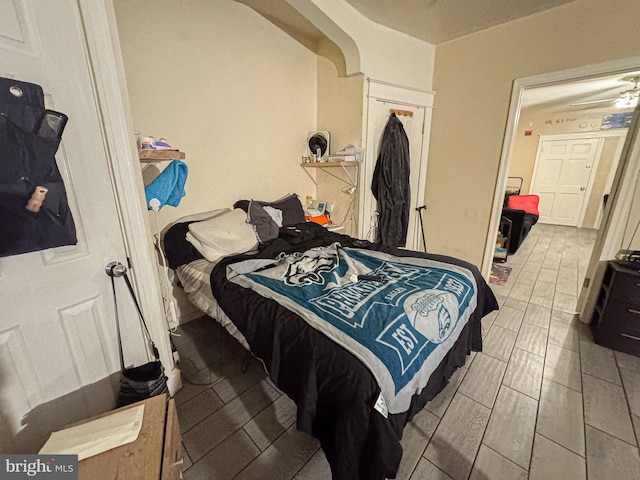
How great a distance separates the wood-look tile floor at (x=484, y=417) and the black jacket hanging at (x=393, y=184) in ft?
4.35

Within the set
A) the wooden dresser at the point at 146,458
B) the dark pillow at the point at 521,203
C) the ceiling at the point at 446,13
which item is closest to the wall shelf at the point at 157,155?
the wooden dresser at the point at 146,458

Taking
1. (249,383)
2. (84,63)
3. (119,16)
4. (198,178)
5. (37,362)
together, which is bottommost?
(249,383)

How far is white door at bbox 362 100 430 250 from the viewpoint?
2.82 m

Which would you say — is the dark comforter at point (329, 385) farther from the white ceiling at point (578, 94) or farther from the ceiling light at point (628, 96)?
the ceiling light at point (628, 96)

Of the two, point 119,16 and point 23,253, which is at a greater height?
point 119,16

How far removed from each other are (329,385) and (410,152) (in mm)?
2827

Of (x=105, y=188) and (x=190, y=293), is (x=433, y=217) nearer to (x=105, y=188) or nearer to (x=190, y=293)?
(x=190, y=293)

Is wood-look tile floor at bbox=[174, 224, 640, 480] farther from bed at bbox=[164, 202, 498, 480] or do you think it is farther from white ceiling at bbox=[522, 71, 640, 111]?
white ceiling at bbox=[522, 71, 640, 111]

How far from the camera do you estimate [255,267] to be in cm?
176

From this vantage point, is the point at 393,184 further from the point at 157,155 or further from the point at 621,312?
the point at 157,155

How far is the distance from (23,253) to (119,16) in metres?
1.81

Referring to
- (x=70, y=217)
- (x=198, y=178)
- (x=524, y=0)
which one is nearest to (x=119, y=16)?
(x=198, y=178)

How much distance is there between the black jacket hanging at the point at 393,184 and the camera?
2.86 meters

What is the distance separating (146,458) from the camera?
0.79 meters
